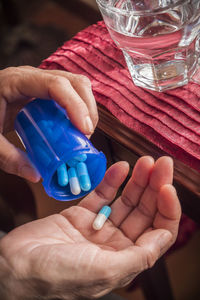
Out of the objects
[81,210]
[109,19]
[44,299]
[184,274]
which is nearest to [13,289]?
[44,299]

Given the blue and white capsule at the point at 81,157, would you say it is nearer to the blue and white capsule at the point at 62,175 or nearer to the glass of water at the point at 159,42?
the blue and white capsule at the point at 62,175

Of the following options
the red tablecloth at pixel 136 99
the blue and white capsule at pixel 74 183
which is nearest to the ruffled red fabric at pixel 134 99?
the red tablecloth at pixel 136 99

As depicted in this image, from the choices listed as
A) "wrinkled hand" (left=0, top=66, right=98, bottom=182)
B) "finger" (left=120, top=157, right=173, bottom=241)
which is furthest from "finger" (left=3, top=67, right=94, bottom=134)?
"finger" (left=120, top=157, right=173, bottom=241)

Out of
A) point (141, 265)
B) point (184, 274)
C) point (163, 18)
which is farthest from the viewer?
point (184, 274)

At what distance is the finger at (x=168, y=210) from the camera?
0.53 meters

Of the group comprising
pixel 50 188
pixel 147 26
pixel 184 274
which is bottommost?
pixel 184 274

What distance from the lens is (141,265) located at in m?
0.51

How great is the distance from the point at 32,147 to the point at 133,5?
307mm

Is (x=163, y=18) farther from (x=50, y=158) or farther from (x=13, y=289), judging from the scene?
(x=13, y=289)

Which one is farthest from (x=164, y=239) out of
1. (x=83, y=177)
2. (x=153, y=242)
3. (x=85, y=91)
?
(x=85, y=91)

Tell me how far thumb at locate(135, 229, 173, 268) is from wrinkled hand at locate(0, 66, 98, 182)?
16 cm

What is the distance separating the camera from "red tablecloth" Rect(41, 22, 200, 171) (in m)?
0.57

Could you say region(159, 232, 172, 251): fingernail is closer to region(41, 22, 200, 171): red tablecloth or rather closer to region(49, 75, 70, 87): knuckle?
region(41, 22, 200, 171): red tablecloth

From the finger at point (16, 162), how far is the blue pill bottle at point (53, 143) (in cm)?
1
